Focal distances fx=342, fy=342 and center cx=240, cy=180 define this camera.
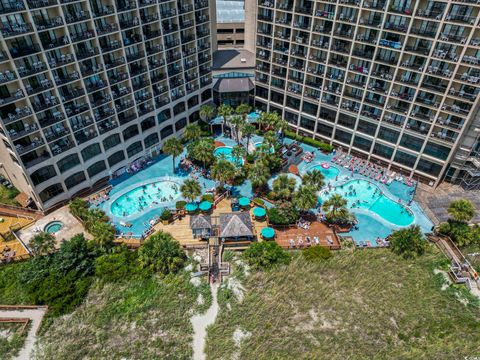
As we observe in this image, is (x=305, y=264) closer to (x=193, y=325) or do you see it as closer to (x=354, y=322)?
(x=354, y=322)

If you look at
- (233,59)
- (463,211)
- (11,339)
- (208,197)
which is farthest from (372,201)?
(11,339)

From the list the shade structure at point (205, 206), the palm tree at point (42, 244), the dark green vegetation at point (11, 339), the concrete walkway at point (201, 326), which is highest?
the palm tree at point (42, 244)

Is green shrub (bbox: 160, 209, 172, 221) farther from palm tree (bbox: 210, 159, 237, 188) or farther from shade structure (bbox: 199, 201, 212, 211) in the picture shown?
palm tree (bbox: 210, 159, 237, 188)

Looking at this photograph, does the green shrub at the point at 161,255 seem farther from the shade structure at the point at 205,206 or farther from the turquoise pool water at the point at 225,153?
the turquoise pool water at the point at 225,153

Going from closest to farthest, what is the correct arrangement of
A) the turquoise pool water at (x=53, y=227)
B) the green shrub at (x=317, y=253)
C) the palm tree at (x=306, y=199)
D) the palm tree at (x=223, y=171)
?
the green shrub at (x=317, y=253)
the palm tree at (x=306, y=199)
the turquoise pool water at (x=53, y=227)
the palm tree at (x=223, y=171)

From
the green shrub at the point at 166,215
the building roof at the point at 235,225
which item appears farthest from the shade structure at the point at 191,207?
the building roof at the point at 235,225

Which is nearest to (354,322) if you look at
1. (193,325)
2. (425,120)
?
(193,325)
